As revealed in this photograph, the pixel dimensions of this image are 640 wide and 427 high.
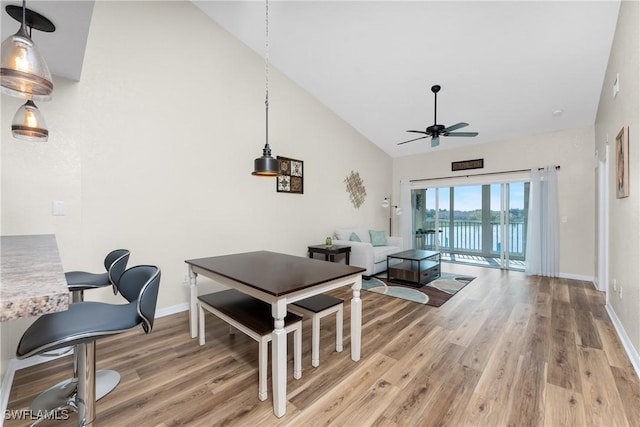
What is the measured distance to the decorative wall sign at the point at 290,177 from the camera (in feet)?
14.2

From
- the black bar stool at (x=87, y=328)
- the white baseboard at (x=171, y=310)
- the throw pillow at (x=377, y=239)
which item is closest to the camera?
the black bar stool at (x=87, y=328)

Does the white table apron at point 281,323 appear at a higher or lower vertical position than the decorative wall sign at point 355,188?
lower

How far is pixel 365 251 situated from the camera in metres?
4.68

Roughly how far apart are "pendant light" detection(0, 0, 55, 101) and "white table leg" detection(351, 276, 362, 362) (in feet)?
6.97

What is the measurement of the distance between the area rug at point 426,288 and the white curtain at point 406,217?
1.94 meters

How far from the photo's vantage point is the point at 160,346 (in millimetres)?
2418

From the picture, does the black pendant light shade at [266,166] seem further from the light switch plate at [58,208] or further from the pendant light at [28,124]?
the light switch plate at [58,208]

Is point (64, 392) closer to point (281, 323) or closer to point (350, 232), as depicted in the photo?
point (281, 323)

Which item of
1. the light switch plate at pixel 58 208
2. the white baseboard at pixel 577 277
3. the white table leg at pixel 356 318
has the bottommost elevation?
the white baseboard at pixel 577 277

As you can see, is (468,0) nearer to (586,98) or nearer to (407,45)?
(407,45)

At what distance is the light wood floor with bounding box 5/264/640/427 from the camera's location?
161cm

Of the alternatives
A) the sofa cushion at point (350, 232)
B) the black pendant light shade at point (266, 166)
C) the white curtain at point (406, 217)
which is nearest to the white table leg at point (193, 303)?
the black pendant light shade at point (266, 166)

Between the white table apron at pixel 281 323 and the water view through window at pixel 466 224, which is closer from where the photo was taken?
the white table apron at pixel 281 323

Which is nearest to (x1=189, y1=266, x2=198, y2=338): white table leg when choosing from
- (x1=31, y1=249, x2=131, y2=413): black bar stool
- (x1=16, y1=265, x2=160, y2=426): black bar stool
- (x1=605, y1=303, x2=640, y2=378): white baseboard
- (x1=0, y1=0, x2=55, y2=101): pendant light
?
(x1=31, y1=249, x2=131, y2=413): black bar stool
